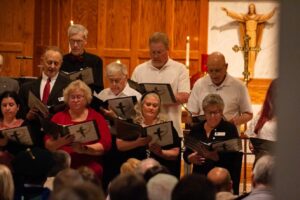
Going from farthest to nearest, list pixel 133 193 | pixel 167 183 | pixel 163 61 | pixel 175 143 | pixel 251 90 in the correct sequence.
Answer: pixel 251 90, pixel 163 61, pixel 175 143, pixel 167 183, pixel 133 193

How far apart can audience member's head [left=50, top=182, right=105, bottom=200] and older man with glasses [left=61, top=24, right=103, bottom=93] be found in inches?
144

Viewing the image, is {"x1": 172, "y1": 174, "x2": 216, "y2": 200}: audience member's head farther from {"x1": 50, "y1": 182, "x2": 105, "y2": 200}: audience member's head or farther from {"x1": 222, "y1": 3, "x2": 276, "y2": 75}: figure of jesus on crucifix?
{"x1": 222, "y1": 3, "x2": 276, "y2": 75}: figure of jesus on crucifix

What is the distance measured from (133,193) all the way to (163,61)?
339 cm

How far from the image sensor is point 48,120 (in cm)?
434

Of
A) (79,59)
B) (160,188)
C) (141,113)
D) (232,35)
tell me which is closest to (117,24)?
(232,35)

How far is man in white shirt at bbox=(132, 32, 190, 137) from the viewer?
17.1ft

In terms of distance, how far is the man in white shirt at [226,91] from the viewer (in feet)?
16.7

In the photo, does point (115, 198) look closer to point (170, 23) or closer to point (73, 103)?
point (73, 103)

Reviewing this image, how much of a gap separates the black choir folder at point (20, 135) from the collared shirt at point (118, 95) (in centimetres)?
91

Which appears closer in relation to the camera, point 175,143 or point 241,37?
point 175,143

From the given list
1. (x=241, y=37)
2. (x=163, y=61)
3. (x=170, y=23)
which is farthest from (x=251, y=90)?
(x=163, y=61)

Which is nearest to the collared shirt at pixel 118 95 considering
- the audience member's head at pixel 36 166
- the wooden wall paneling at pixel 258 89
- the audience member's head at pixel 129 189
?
the audience member's head at pixel 36 166

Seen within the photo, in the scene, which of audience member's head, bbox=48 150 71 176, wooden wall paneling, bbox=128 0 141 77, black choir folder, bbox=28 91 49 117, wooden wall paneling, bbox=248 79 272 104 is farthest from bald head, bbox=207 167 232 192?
wooden wall paneling, bbox=128 0 141 77

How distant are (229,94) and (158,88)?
597mm
